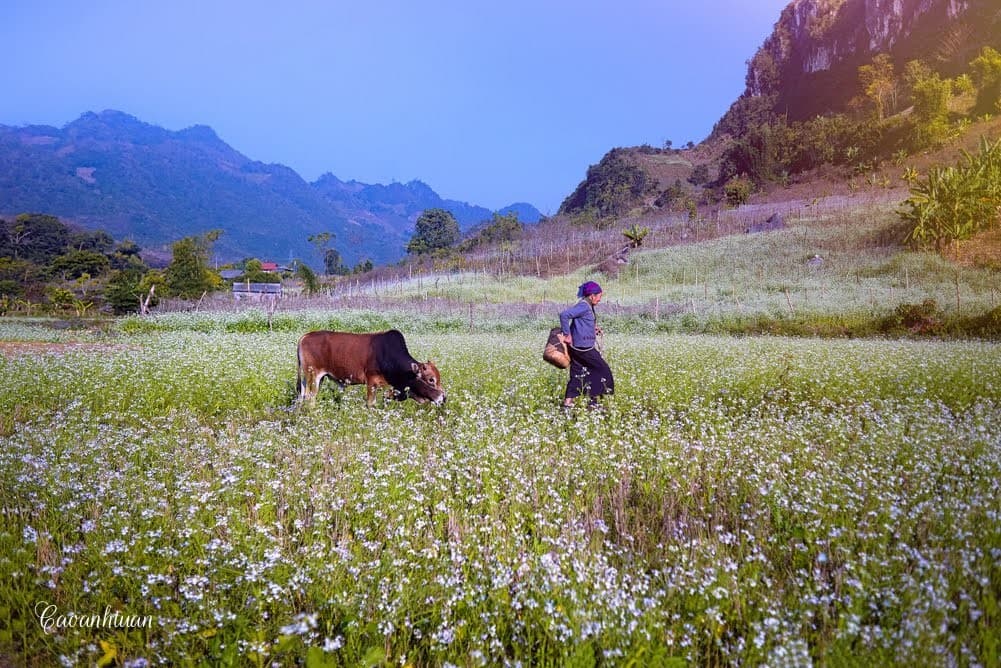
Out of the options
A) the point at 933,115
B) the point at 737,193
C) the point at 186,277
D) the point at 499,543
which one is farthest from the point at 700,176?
the point at 499,543

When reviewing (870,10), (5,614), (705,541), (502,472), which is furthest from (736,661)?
(870,10)

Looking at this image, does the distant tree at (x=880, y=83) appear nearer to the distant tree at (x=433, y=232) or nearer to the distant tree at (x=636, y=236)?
the distant tree at (x=636, y=236)

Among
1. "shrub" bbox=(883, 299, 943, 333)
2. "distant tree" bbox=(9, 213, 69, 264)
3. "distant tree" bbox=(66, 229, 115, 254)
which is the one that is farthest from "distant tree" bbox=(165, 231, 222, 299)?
"distant tree" bbox=(9, 213, 69, 264)

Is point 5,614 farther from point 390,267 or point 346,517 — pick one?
point 390,267

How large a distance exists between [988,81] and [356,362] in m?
68.2

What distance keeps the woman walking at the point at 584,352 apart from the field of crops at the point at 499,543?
2.40ft

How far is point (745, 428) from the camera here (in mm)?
6660

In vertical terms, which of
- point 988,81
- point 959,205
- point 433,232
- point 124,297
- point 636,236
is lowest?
point 124,297

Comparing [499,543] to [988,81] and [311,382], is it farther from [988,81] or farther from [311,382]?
[988,81]

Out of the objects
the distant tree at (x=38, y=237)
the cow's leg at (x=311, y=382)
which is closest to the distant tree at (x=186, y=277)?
the cow's leg at (x=311, y=382)

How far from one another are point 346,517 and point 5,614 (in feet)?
6.59

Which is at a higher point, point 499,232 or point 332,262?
point 332,262

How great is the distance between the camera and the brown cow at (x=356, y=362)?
904 cm

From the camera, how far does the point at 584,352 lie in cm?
844
